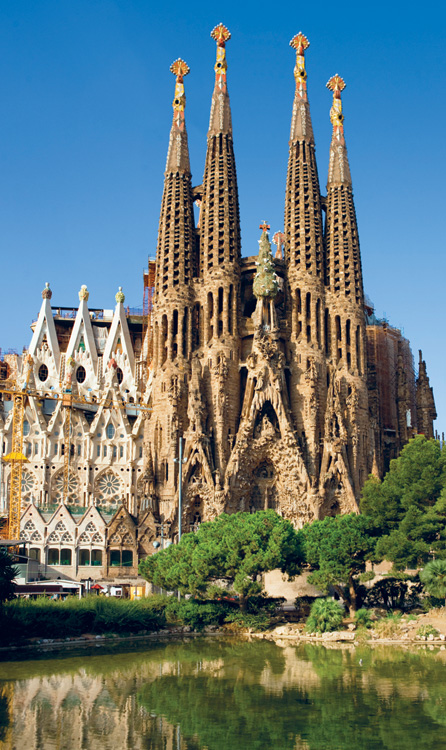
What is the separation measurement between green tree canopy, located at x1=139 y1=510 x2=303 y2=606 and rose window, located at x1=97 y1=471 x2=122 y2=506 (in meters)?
28.7

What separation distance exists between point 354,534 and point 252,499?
928 inches

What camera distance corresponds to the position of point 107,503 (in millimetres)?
72625

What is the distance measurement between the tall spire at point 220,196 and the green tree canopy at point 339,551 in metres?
29.7

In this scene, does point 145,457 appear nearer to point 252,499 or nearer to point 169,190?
point 252,499

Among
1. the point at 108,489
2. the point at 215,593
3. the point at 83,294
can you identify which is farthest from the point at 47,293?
the point at 215,593

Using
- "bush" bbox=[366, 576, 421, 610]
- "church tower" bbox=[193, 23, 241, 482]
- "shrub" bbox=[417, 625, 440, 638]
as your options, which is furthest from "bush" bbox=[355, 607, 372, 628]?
"church tower" bbox=[193, 23, 241, 482]

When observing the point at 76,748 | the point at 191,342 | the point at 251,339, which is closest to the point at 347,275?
the point at 251,339

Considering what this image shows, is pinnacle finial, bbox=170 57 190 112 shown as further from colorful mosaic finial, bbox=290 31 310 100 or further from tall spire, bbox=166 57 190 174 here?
colorful mosaic finial, bbox=290 31 310 100

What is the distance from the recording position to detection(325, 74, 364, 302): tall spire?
7038 centimetres

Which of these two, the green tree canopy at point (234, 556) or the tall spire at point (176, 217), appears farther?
the tall spire at point (176, 217)

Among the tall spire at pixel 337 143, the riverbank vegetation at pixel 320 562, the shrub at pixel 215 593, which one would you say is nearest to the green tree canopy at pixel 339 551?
the riverbank vegetation at pixel 320 562

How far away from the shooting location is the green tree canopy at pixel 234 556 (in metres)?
41.3

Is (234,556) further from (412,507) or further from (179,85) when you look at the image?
(179,85)

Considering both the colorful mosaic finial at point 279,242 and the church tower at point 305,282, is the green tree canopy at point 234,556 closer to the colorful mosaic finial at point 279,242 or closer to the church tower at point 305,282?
the church tower at point 305,282
